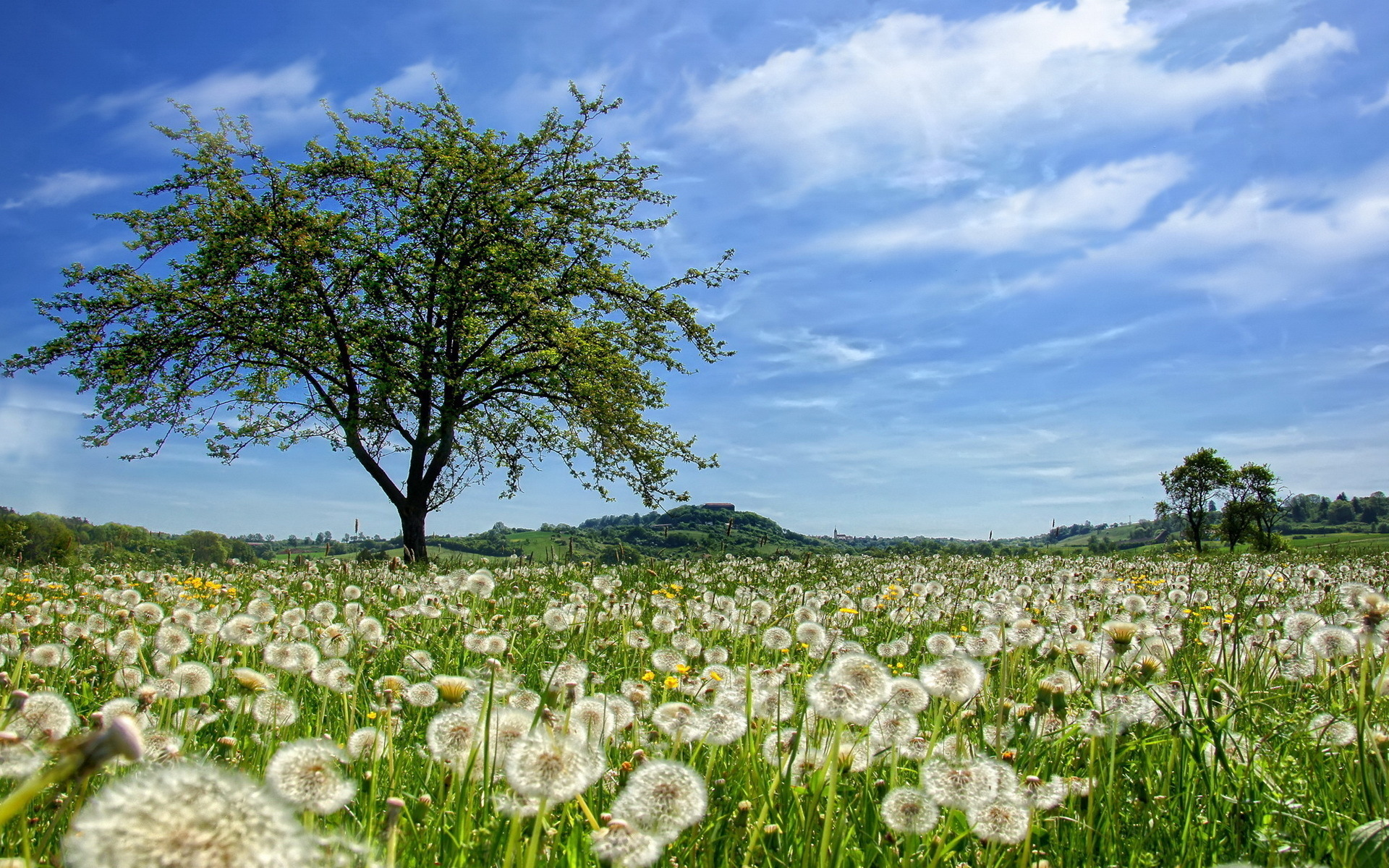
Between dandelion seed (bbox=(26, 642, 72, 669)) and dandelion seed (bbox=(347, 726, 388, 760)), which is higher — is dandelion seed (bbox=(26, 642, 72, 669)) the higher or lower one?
the higher one

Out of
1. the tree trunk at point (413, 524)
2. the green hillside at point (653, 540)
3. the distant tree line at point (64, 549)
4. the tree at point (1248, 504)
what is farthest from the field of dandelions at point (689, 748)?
the tree at point (1248, 504)

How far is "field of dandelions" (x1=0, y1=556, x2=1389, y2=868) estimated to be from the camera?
1.59 meters

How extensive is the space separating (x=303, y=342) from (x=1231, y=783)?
27460mm

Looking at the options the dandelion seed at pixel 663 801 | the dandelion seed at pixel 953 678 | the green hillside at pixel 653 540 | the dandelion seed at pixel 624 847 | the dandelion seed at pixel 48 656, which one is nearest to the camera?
the dandelion seed at pixel 624 847

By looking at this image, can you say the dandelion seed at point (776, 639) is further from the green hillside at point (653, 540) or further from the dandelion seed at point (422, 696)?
the green hillside at point (653, 540)

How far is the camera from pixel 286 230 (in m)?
25.1

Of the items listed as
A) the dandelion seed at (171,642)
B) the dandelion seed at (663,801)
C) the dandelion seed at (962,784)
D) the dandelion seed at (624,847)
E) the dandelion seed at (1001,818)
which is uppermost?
the dandelion seed at (171,642)

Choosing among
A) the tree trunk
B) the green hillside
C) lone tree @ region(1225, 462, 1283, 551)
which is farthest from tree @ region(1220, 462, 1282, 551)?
the tree trunk

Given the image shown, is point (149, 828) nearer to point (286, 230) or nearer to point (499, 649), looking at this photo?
point (499, 649)

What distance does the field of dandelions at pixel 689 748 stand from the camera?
159 centimetres

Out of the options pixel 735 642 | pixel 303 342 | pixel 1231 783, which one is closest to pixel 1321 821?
pixel 1231 783

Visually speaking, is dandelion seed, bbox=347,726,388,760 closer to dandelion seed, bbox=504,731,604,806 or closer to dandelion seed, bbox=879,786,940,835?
dandelion seed, bbox=504,731,604,806

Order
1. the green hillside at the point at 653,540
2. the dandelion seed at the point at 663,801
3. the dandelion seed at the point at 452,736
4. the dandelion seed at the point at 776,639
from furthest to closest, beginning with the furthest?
the green hillside at the point at 653,540, the dandelion seed at the point at 776,639, the dandelion seed at the point at 452,736, the dandelion seed at the point at 663,801

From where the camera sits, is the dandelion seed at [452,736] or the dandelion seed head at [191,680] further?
the dandelion seed head at [191,680]
